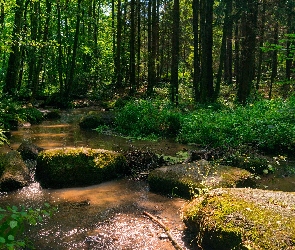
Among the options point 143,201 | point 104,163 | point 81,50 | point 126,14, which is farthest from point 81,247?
point 126,14

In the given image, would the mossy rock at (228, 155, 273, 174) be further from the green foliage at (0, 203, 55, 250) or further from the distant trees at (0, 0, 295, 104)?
the green foliage at (0, 203, 55, 250)

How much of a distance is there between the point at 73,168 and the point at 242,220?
4205 mm

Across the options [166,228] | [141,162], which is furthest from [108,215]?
[141,162]

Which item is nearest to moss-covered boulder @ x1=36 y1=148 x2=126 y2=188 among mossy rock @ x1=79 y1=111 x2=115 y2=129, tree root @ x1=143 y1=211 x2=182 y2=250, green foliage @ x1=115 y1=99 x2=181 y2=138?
tree root @ x1=143 y1=211 x2=182 y2=250

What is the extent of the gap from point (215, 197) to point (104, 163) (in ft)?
11.3

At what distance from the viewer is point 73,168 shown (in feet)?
23.2

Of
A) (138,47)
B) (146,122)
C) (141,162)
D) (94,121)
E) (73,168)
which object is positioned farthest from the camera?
(138,47)

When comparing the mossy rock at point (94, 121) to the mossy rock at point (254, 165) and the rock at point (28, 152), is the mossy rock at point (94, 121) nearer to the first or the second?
the rock at point (28, 152)

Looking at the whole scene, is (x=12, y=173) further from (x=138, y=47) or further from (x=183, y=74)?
(x=183, y=74)

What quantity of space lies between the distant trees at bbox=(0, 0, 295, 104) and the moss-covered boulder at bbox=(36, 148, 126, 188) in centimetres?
561

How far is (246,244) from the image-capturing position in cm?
359

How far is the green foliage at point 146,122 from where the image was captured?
1287cm

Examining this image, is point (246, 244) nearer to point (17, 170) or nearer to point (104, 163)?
point (104, 163)

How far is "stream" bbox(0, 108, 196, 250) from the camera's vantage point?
4.53 metres
